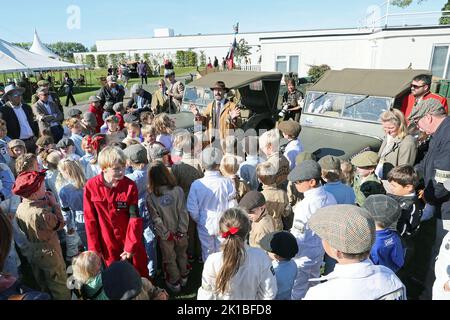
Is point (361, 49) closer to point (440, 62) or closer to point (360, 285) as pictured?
point (440, 62)

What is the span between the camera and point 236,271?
6.16 ft

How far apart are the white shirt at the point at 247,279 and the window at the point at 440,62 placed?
15.3m

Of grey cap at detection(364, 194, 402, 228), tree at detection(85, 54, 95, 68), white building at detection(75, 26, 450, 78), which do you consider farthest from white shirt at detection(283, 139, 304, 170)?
tree at detection(85, 54, 95, 68)

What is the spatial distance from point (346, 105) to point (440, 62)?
11370 millimetres

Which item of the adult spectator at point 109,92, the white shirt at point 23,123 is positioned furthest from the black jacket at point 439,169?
the adult spectator at point 109,92

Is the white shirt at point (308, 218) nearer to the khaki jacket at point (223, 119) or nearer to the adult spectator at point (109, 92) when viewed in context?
the khaki jacket at point (223, 119)

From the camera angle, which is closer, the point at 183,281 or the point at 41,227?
the point at 41,227

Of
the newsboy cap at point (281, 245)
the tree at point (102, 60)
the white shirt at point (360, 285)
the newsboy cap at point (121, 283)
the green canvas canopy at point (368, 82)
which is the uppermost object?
the tree at point (102, 60)

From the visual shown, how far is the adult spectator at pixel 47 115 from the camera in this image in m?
5.65

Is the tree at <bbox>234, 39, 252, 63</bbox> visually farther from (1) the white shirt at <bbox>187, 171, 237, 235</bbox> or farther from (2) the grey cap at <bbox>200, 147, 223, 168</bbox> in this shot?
(1) the white shirt at <bbox>187, 171, 237, 235</bbox>

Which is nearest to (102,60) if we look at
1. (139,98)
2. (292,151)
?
(139,98)

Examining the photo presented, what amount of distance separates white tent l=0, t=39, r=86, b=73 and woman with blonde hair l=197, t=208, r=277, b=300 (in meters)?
14.3
